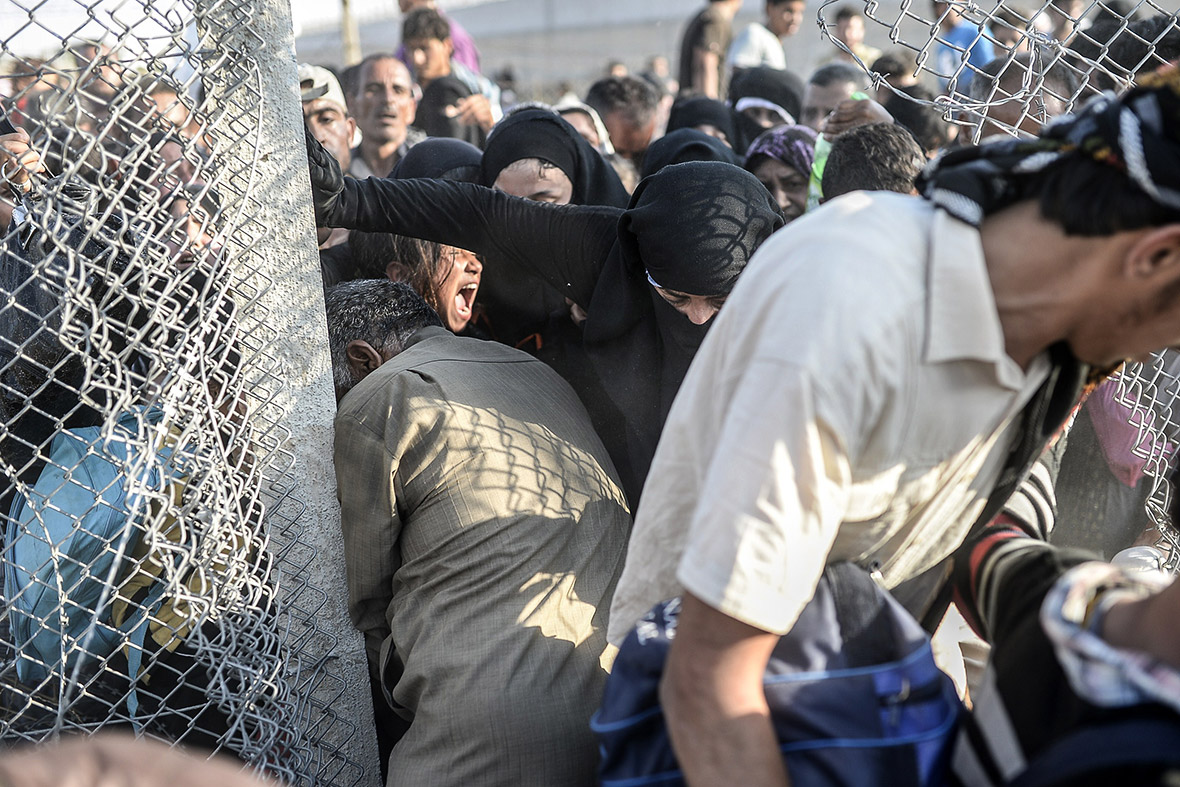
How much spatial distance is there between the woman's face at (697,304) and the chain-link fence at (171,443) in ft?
3.06

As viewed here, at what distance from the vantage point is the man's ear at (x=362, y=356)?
2518mm

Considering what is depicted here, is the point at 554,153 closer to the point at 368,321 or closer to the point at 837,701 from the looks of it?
the point at 368,321

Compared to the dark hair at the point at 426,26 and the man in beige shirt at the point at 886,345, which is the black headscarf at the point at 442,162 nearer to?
the man in beige shirt at the point at 886,345

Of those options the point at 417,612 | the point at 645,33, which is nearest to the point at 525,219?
the point at 417,612

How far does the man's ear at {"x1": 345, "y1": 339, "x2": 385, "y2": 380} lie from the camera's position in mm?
2518

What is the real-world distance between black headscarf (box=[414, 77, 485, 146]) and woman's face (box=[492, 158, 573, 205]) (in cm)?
259

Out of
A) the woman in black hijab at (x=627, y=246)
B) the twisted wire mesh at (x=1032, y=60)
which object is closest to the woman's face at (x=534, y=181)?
the woman in black hijab at (x=627, y=246)

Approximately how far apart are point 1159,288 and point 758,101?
15.4 feet

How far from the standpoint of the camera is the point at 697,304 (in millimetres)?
2488

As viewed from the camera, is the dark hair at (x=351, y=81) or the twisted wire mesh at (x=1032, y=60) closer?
the twisted wire mesh at (x=1032, y=60)

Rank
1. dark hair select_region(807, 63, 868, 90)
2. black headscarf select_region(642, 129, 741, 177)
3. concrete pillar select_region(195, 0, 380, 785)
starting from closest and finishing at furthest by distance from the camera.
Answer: concrete pillar select_region(195, 0, 380, 785)
black headscarf select_region(642, 129, 741, 177)
dark hair select_region(807, 63, 868, 90)

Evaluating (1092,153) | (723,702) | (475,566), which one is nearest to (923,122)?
(475,566)

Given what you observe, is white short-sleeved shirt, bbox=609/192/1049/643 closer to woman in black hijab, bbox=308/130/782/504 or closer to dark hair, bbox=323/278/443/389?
woman in black hijab, bbox=308/130/782/504

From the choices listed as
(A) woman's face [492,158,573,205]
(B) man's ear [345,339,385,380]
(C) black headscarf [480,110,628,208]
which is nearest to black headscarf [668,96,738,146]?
(C) black headscarf [480,110,628,208]
